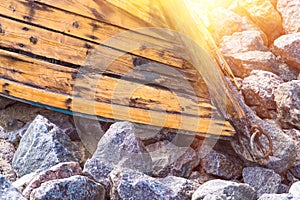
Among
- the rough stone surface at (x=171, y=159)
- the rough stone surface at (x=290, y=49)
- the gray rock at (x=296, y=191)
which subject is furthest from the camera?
the rough stone surface at (x=290, y=49)

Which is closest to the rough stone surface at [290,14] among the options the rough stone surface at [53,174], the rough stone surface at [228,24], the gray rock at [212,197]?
the rough stone surface at [228,24]

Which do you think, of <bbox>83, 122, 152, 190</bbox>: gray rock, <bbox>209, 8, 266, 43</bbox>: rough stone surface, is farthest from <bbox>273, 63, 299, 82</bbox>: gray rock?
<bbox>83, 122, 152, 190</bbox>: gray rock

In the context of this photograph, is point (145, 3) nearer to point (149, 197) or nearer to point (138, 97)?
point (138, 97)

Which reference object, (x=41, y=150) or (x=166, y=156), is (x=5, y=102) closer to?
(x=41, y=150)

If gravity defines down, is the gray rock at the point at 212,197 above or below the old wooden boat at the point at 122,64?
below

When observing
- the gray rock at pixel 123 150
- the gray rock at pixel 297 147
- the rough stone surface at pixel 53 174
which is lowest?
the gray rock at pixel 297 147

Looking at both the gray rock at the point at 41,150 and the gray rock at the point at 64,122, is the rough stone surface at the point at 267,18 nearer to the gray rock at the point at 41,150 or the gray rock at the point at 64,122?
the gray rock at the point at 64,122

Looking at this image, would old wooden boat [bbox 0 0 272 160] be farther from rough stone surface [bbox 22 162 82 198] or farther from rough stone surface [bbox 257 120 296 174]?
rough stone surface [bbox 22 162 82 198]

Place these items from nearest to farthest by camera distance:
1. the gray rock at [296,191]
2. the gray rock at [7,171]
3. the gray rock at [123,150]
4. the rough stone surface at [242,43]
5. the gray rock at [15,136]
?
the gray rock at [296,191] → the gray rock at [7,171] → the gray rock at [123,150] → the gray rock at [15,136] → the rough stone surface at [242,43]
